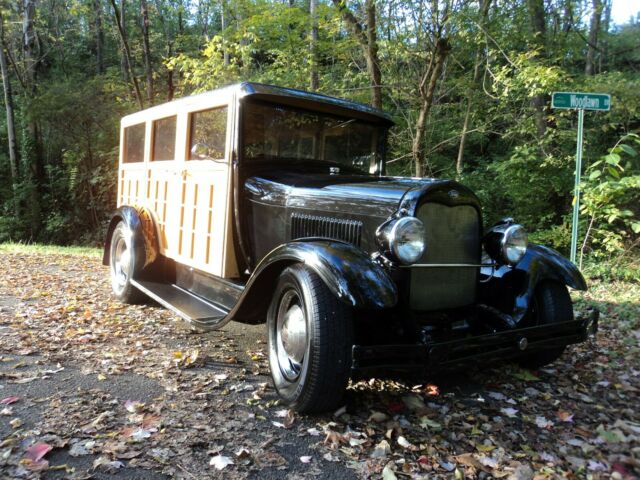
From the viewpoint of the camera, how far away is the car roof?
13.1 feet

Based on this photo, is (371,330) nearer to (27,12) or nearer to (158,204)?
(158,204)

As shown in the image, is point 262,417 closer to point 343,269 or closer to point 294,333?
point 294,333

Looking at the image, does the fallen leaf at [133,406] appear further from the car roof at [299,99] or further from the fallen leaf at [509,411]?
the car roof at [299,99]

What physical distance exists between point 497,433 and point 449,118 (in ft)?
29.9

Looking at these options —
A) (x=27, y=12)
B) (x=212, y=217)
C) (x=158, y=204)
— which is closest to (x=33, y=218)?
(x=27, y=12)

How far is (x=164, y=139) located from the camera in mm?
5270

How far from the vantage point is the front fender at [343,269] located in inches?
104

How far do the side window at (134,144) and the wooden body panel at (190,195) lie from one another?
115mm

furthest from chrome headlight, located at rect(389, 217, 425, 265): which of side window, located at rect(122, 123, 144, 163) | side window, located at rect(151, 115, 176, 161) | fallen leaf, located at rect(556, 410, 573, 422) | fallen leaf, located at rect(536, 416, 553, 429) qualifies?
side window, located at rect(122, 123, 144, 163)

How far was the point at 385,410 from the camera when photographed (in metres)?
3.02

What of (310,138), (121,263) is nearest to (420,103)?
(310,138)

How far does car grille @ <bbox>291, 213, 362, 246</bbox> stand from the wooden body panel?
72 centimetres

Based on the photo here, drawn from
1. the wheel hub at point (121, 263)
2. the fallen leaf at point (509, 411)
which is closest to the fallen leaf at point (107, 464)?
the fallen leaf at point (509, 411)

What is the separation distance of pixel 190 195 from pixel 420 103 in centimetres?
543
